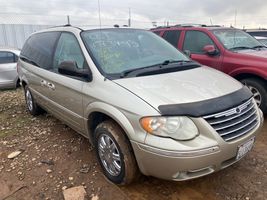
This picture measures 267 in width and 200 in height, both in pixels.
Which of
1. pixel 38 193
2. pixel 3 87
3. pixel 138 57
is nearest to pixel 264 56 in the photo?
pixel 138 57

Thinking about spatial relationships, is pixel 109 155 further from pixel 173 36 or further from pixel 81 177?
pixel 173 36

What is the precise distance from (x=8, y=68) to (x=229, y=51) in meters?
6.54

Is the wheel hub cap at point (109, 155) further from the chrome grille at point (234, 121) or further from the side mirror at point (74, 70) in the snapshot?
the chrome grille at point (234, 121)

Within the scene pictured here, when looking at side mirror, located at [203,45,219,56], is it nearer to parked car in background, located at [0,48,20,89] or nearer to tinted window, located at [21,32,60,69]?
tinted window, located at [21,32,60,69]

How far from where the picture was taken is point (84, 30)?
3.47 m

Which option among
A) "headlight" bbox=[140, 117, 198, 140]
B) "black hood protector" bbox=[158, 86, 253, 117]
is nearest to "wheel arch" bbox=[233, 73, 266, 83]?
"black hood protector" bbox=[158, 86, 253, 117]

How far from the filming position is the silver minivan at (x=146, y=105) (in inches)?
90.2

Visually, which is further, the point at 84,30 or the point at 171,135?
the point at 84,30

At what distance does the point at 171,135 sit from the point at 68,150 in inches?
79.9

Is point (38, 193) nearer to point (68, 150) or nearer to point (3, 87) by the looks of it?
point (68, 150)

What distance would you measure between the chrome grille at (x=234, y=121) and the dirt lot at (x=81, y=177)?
68 centimetres

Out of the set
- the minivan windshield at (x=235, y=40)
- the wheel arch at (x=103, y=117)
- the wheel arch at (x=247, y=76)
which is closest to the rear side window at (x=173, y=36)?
the minivan windshield at (x=235, y=40)

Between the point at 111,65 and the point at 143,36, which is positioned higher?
the point at 143,36

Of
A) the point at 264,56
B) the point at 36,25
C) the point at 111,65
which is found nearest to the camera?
the point at 111,65
